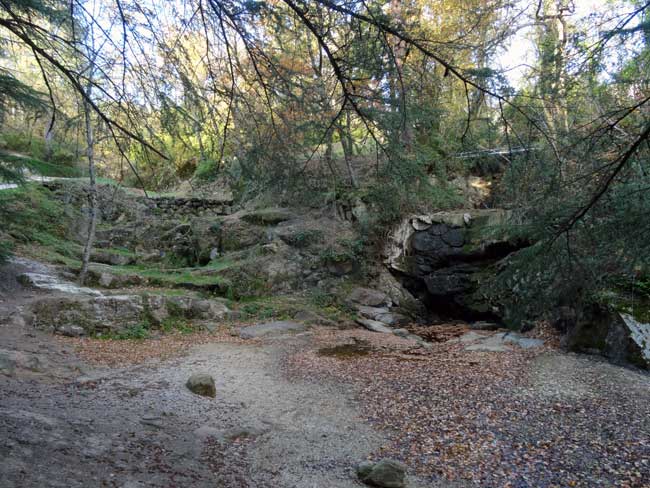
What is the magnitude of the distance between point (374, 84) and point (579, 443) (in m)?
3.83

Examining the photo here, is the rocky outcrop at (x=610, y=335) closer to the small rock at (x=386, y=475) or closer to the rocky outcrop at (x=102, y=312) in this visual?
the small rock at (x=386, y=475)

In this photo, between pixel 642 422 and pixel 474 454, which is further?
pixel 642 422

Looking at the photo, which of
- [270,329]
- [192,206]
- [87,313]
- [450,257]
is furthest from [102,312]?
[192,206]

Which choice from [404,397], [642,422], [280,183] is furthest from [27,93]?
[642,422]

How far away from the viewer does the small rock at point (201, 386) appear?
5.24 m

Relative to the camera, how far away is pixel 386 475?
3.33 metres

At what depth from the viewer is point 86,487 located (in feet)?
7.88

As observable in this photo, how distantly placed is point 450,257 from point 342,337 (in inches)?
164

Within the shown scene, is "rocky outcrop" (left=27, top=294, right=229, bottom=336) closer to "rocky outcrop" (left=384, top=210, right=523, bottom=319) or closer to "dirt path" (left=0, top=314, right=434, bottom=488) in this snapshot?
"dirt path" (left=0, top=314, right=434, bottom=488)

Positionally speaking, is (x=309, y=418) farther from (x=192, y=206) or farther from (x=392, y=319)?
(x=192, y=206)

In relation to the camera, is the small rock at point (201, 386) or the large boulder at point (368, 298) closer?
the small rock at point (201, 386)

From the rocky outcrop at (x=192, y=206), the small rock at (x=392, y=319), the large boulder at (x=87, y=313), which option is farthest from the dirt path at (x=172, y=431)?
the rocky outcrop at (x=192, y=206)

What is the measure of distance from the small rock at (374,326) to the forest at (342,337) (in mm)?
870

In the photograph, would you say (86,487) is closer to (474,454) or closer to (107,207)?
(474,454)
